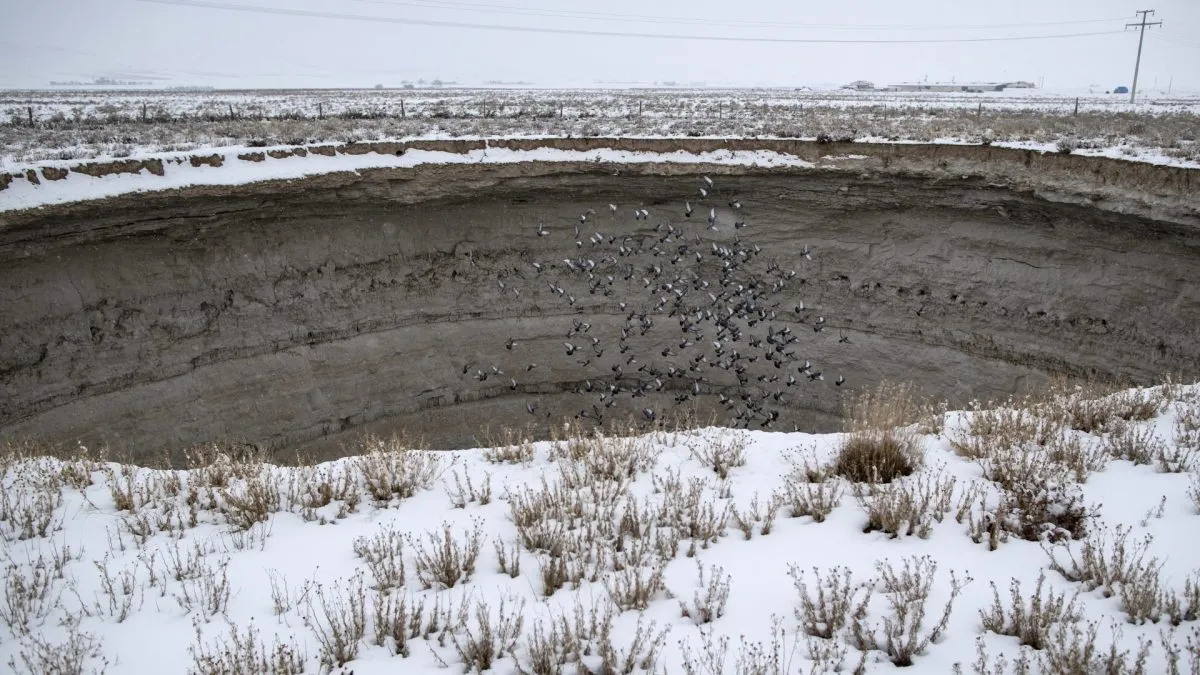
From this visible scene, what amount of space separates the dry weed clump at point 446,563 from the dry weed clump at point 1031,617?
318 cm

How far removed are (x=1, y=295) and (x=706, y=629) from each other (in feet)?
42.2

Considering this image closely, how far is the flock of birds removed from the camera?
16422mm

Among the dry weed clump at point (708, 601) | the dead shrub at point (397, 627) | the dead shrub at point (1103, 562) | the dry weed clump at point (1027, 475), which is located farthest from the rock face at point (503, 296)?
the dry weed clump at point (708, 601)

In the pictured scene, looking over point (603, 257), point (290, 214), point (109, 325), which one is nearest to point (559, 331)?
point (603, 257)

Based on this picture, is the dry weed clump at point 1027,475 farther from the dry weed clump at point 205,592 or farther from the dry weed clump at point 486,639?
the dry weed clump at point 205,592

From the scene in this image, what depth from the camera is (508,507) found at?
602 centimetres

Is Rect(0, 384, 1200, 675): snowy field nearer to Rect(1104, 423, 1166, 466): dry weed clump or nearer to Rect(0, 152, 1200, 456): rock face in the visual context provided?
Rect(1104, 423, 1166, 466): dry weed clump

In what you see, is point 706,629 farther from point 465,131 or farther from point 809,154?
point 465,131

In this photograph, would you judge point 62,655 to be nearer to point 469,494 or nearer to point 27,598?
point 27,598

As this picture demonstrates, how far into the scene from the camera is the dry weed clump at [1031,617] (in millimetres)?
3969

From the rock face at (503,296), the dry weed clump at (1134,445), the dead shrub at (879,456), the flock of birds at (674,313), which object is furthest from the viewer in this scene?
the flock of birds at (674,313)

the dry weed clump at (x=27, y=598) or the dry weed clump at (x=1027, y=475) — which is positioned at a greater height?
the dry weed clump at (x=1027, y=475)

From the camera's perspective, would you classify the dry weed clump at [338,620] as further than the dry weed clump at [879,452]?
No

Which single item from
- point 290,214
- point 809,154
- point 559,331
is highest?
point 809,154
